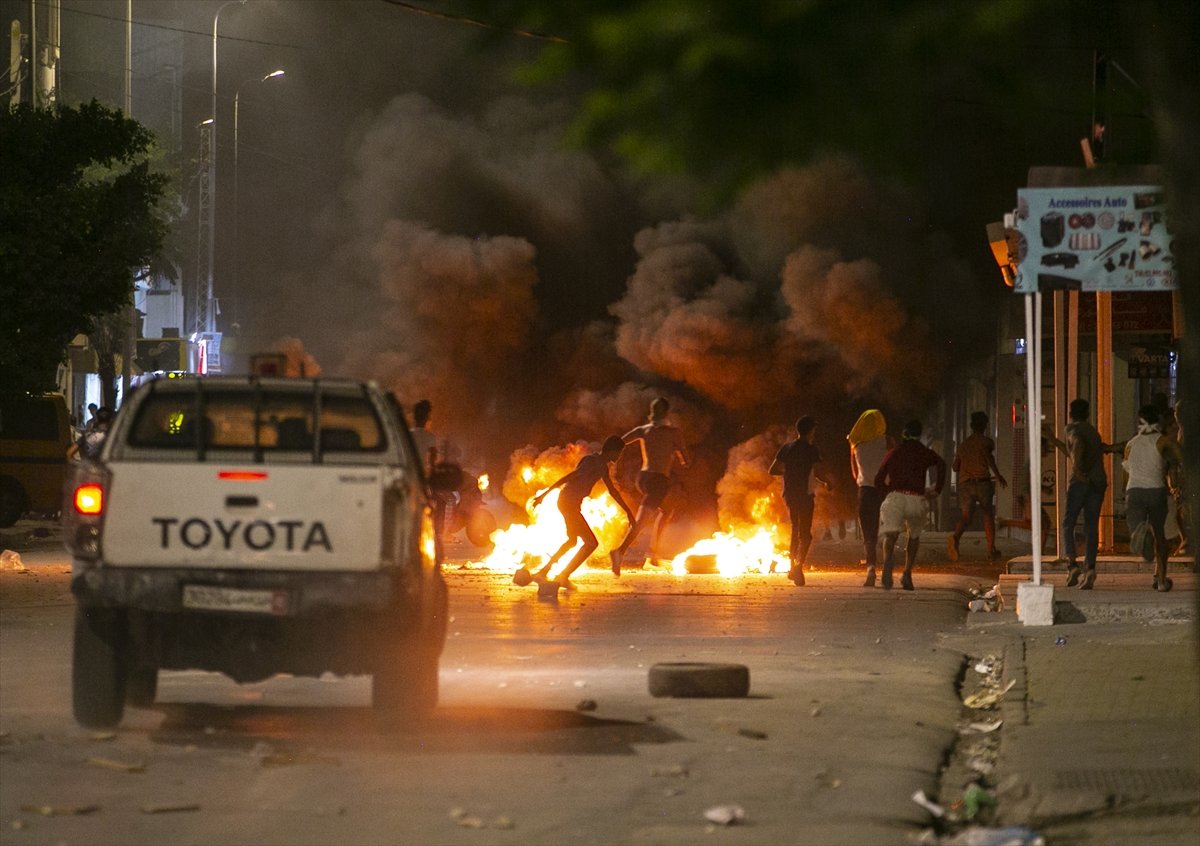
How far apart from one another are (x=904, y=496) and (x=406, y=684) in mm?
9472

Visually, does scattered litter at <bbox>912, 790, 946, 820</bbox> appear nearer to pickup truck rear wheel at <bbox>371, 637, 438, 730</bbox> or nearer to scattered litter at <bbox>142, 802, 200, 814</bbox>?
pickup truck rear wheel at <bbox>371, 637, 438, 730</bbox>

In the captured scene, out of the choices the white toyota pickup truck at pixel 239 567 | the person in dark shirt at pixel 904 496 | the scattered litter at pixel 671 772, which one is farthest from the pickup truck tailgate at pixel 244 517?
the person in dark shirt at pixel 904 496

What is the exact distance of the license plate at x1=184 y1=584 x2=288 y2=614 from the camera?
864 cm

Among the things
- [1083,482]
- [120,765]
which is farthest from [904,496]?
[120,765]

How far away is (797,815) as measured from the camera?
7.23 m

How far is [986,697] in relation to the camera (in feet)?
36.1

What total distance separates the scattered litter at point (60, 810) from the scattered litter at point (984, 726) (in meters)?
4.58

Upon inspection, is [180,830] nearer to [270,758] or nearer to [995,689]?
[270,758]

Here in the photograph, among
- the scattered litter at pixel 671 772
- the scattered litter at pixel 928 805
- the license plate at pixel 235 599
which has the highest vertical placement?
the license plate at pixel 235 599

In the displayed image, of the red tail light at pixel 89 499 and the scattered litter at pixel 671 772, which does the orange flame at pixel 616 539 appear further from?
the scattered litter at pixel 671 772

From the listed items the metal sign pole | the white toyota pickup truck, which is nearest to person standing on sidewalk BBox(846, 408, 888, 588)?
the metal sign pole

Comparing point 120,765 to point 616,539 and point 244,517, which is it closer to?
point 244,517

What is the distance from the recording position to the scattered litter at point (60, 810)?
7.05 metres

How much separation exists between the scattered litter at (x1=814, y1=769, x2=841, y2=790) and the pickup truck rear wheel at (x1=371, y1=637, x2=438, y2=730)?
205 cm
